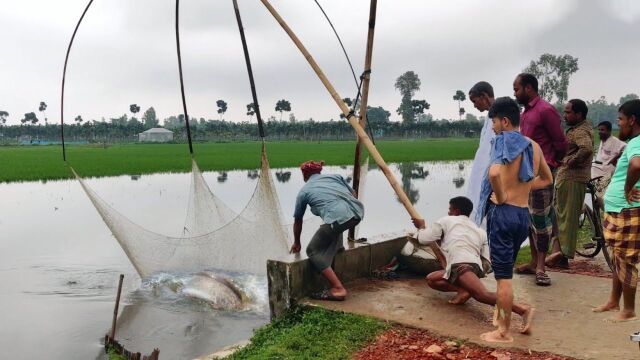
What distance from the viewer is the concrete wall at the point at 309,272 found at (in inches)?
146

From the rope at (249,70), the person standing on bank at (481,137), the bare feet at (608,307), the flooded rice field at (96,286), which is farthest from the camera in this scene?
the rope at (249,70)

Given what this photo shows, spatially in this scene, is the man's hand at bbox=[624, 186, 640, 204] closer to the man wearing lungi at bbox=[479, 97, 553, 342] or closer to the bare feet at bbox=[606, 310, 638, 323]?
the man wearing lungi at bbox=[479, 97, 553, 342]

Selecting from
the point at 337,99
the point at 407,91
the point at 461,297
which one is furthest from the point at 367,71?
the point at 407,91

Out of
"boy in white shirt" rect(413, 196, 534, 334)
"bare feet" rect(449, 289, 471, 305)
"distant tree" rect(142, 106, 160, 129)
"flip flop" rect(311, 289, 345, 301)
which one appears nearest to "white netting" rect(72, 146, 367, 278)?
"flip flop" rect(311, 289, 345, 301)

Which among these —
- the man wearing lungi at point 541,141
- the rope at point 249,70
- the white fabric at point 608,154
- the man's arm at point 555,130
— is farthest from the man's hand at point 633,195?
the rope at point 249,70

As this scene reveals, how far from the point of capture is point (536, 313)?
11.5ft

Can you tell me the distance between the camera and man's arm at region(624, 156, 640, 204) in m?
2.74

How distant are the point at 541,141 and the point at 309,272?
213 centimetres

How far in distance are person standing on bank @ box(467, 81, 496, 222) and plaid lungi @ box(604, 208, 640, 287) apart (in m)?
1.07

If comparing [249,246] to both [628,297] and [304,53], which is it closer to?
[304,53]

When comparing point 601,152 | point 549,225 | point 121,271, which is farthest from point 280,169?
point 549,225

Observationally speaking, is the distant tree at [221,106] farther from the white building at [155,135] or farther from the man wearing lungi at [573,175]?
the man wearing lungi at [573,175]

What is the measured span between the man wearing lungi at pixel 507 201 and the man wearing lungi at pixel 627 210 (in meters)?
0.45

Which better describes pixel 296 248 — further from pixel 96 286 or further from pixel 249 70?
pixel 96 286
